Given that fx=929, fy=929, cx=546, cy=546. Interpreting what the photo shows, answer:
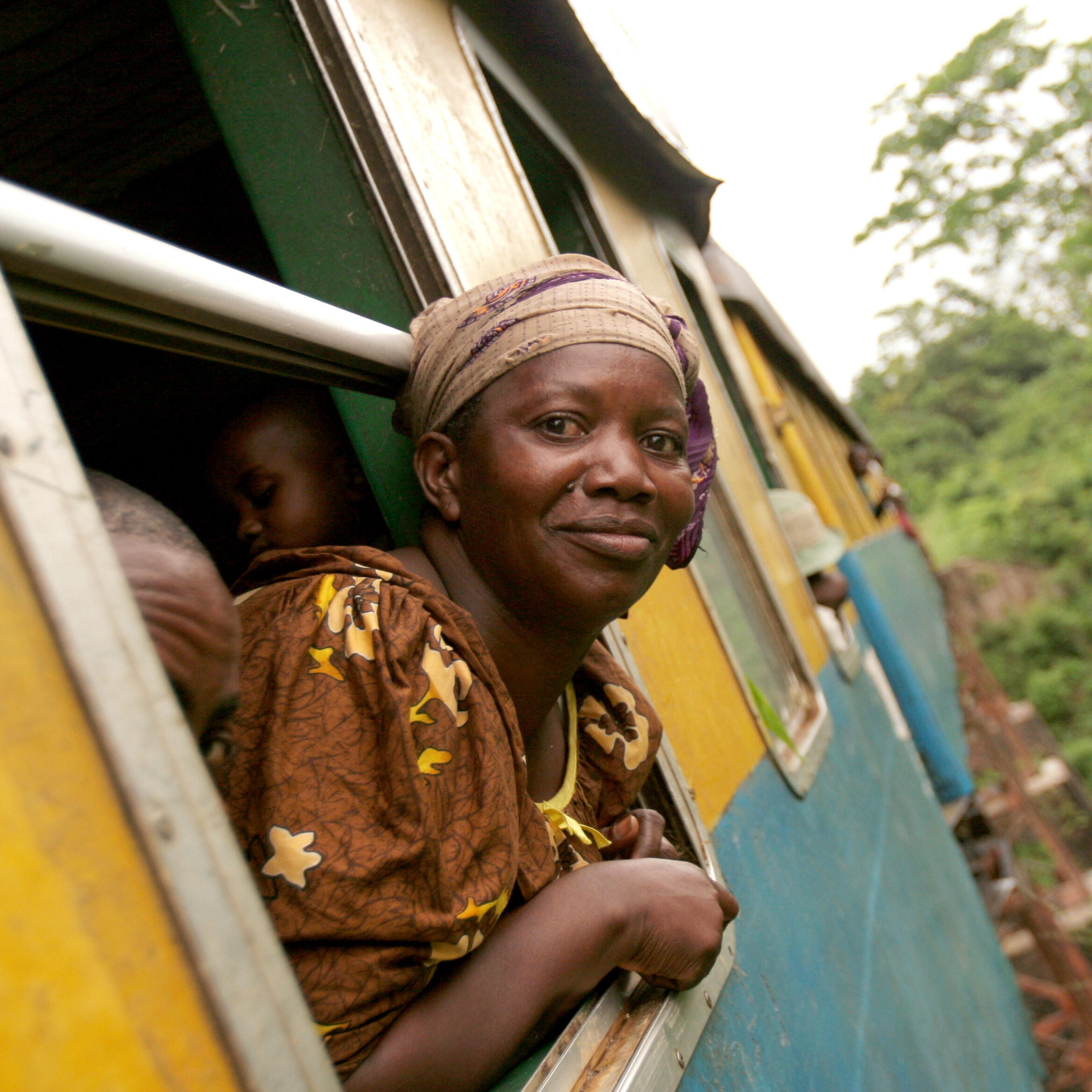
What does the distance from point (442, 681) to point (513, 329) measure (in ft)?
1.84

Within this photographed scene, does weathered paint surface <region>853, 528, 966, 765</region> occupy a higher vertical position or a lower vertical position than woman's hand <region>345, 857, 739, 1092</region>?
lower

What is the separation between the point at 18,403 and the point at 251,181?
145 centimetres

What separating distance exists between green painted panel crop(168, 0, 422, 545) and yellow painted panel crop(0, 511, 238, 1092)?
46.0 inches

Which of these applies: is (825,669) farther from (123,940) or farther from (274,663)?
(123,940)

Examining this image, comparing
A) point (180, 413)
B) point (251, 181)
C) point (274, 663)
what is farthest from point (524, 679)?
point (180, 413)

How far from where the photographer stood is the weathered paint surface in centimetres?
845

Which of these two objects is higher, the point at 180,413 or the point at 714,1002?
the point at 180,413

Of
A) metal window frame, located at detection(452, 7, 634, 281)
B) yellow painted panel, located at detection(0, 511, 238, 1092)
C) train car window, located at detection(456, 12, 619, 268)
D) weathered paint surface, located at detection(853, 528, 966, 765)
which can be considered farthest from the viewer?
weathered paint surface, located at detection(853, 528, 966, 765)

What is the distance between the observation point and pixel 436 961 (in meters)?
0.95

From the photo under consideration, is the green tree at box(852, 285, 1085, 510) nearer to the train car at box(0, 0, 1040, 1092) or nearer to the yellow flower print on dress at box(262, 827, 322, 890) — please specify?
the train car at box(0, 0, 1040, 1092)

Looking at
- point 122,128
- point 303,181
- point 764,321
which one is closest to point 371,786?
point 303,181

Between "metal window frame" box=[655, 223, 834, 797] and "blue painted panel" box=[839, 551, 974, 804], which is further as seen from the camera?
"blue painted panel" box=[839, 551, 974, 804]

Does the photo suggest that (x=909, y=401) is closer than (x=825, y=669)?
No

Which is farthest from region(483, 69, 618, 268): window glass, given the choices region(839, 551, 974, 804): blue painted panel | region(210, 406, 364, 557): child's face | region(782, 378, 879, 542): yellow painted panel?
region(782, 378, 879, 542): yellow painted panel
